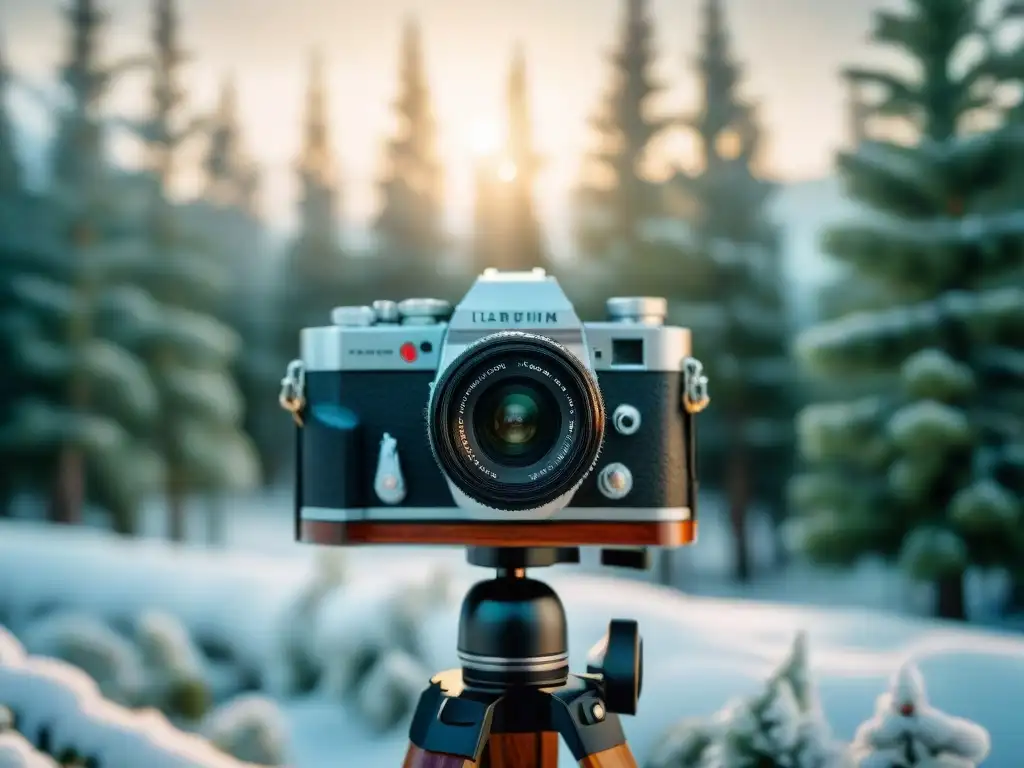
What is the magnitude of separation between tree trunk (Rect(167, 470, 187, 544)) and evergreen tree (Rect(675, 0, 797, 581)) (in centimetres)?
502

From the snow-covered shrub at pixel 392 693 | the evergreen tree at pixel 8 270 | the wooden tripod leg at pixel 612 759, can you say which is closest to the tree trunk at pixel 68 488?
the evergreen tree at pixel 8 270

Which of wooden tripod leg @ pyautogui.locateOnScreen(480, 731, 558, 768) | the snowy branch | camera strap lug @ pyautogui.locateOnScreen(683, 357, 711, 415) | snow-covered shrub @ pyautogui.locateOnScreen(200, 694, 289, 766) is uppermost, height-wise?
the snowy branch

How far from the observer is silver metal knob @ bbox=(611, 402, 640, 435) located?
195 cm

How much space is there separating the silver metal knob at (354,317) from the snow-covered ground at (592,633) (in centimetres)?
169

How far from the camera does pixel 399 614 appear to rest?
401cm

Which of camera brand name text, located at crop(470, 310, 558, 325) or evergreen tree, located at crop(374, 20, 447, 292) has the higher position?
evergreen tree, located at crop(374, 20, 447, 292)

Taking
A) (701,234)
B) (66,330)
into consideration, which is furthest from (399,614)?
(701,234)

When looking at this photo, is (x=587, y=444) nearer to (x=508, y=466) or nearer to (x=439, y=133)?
(x=508, y=466)

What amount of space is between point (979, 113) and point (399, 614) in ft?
16.5

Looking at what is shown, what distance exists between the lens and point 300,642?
4.20 metres

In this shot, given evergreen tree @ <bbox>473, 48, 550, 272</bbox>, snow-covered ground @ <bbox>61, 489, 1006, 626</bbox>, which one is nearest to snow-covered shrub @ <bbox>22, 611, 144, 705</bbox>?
snow-covered ground @ <bbox>61, 489, 1006, 626</bbox>

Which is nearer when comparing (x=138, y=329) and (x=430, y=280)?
(x=138, y=329)

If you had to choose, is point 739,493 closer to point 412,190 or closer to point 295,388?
point 412,190

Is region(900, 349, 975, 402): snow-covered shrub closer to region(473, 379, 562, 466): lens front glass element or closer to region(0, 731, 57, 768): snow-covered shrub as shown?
region(473, 379, 562, 466): lens front glass element
